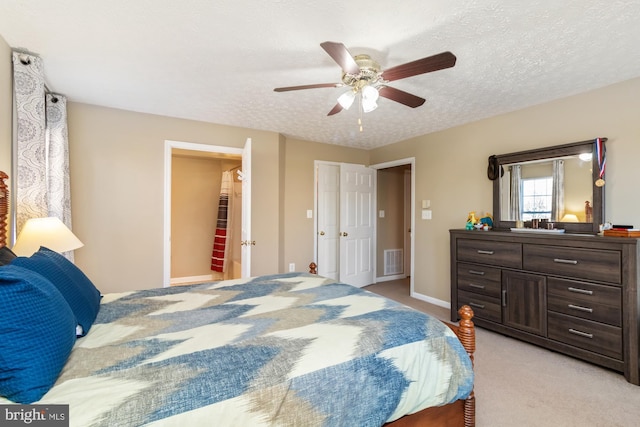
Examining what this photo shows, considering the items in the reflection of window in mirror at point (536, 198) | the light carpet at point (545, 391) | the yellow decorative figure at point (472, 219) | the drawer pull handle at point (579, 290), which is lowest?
the light carpet at point (545, 391)

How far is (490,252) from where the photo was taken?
10.0 feet

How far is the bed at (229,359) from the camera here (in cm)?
91

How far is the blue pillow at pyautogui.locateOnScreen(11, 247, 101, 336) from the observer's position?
1341 millimetres

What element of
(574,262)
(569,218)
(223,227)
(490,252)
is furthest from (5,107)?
(569,218)

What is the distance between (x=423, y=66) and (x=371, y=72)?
1.23ft

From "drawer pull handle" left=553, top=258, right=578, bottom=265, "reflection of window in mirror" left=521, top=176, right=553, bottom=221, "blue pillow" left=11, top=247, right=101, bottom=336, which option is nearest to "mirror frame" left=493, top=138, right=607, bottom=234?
"reflection of window in mirror" left=521, top=176, right=553, bottom=221

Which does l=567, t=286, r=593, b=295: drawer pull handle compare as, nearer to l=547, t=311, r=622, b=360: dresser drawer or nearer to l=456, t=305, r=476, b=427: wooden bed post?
l=547, t=311, r=622, b=360: dresser drawer

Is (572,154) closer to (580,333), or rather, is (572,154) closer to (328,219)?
Result: (580,333)

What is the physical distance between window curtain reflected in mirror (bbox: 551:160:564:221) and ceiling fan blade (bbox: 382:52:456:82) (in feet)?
6.75

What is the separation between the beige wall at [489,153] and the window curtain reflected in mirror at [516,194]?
0.24m

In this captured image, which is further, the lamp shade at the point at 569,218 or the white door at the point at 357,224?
the white door at the point at 357,224

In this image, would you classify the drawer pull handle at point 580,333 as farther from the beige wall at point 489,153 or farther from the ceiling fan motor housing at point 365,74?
the ceiling fan motor housing at point 365,74

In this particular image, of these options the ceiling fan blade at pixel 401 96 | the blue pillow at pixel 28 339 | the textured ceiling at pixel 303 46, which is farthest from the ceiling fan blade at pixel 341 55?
the blue pillow at pixel 28 339

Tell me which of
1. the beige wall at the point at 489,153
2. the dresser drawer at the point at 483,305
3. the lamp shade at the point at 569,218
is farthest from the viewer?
the dresser drawer at the point at 483,305
